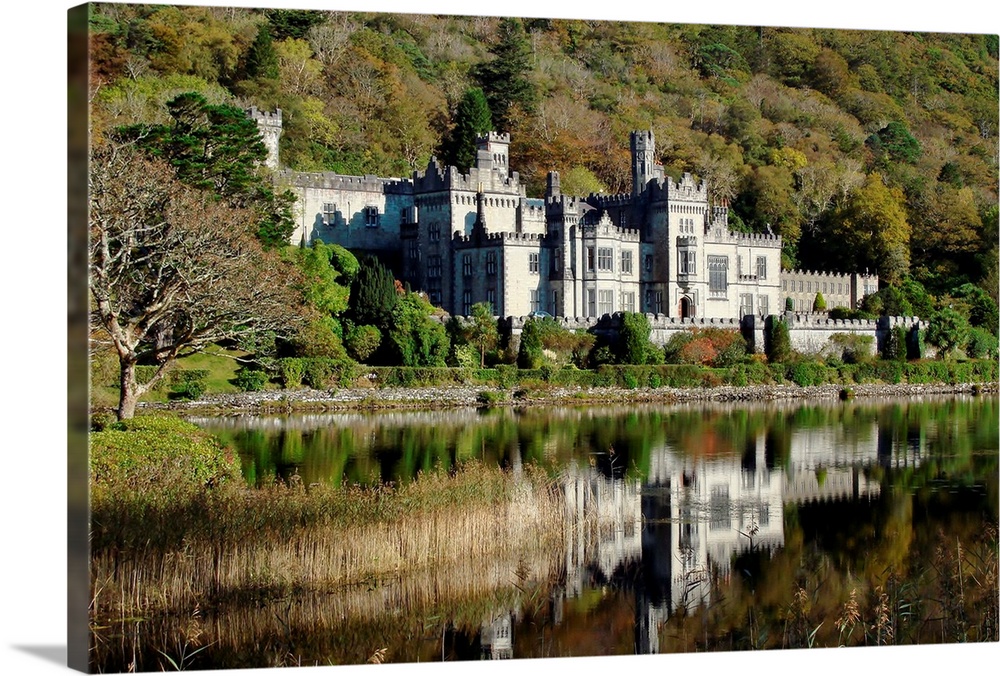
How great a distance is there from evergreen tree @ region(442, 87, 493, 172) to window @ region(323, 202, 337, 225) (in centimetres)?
380

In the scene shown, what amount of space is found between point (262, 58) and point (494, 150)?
8758 mm

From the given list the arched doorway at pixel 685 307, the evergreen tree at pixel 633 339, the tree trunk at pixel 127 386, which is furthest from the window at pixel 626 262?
the tree trunk at pixel 127 386

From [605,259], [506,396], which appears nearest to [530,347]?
[506,396]

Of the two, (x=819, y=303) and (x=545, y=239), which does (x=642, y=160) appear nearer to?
(x=545, y=239)

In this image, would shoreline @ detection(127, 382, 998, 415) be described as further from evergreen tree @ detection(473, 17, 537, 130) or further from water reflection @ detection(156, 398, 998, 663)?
evergreen tree @ detection(473, 17, 537, 130)

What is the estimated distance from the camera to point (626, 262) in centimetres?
4291

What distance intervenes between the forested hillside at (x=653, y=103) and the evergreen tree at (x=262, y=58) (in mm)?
73

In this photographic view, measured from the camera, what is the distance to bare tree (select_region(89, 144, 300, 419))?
16.3 m

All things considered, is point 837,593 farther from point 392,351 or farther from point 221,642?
point 392,351

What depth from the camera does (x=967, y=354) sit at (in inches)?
1192

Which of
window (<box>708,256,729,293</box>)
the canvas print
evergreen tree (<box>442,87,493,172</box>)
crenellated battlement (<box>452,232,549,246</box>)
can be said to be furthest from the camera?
window (<box>708,256,729,293</box>)

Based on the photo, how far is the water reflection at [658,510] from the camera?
39.0 feet

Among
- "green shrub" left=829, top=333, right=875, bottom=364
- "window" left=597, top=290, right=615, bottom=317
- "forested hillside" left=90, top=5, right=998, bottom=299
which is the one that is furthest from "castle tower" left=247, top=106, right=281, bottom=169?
"green shrub" left=829, top=333, right=875, bottom=364

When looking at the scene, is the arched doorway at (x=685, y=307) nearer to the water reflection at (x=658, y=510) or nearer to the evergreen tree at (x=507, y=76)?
the evergreen tree at (x=507, y=76)
